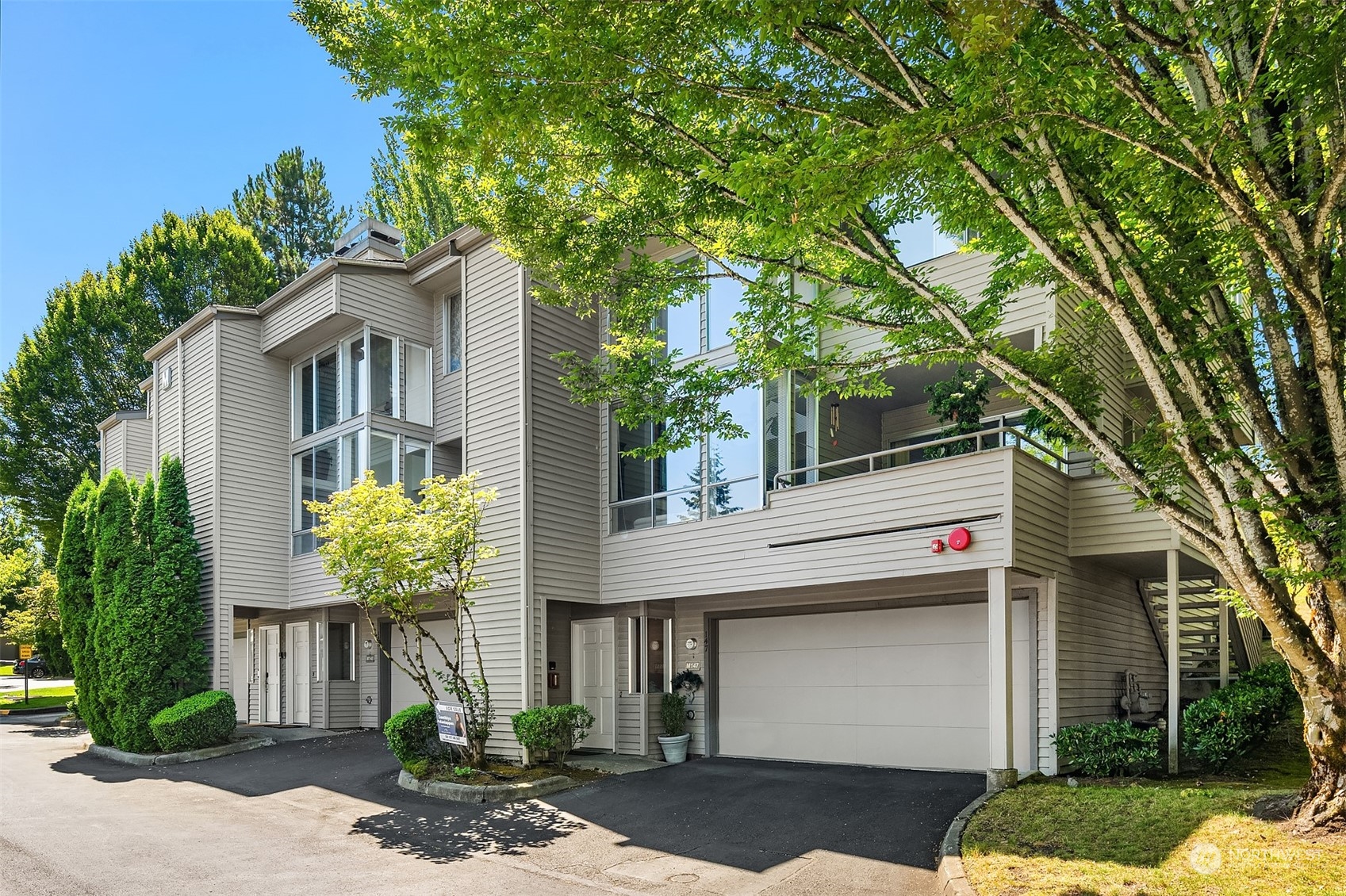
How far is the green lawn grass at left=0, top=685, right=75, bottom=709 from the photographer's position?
2569 cm

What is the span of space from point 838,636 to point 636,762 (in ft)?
11.6

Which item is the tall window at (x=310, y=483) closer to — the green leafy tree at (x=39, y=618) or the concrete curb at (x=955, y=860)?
the green leafy tree at (x=39, y=618)

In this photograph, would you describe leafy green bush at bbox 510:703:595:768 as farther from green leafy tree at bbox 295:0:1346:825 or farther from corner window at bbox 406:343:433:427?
green leafy tree at bbox 295:0:1346:825

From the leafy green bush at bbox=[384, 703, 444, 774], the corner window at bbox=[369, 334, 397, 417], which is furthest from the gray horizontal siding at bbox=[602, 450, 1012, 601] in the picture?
the corner window at bbox=[369, 334, 397, 417]

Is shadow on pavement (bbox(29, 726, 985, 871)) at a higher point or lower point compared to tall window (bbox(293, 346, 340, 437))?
lower

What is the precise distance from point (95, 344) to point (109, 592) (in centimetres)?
1821

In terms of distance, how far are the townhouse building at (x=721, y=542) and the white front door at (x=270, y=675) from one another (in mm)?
1996

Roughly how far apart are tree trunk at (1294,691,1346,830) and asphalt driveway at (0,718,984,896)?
9.58 ft

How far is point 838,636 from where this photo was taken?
13375 millimetres

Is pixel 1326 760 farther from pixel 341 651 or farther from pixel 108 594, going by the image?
pixel 108 594

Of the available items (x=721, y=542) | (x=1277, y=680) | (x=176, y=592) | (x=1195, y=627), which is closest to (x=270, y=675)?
(x=176, y=592)

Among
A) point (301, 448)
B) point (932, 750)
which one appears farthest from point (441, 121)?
point (301, 448)

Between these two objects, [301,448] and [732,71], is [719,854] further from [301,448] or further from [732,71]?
[301,448]

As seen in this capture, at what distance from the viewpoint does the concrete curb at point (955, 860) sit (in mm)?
6625
